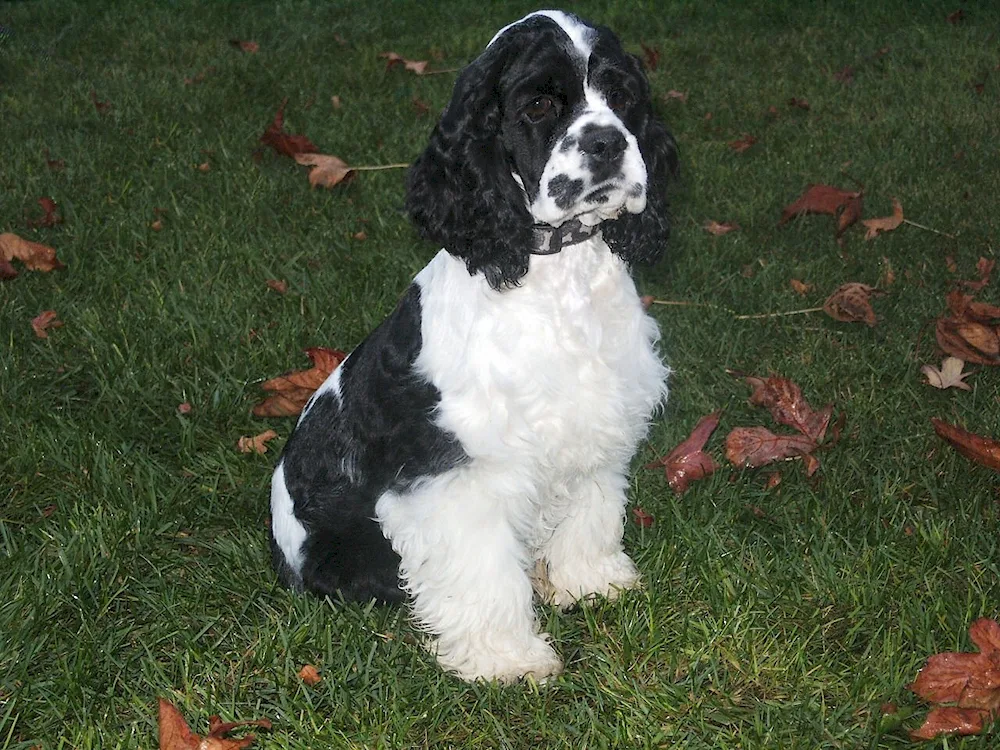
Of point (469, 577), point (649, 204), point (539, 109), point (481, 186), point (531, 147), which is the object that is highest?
point (539, 109)

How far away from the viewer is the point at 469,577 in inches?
135

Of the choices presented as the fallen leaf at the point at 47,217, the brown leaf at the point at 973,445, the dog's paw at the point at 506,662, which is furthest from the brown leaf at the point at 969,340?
the fallen leaf at the point at 47,217

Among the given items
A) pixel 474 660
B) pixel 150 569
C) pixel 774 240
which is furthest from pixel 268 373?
pixel 774 240

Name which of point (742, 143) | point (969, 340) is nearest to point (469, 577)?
point (969, 340)

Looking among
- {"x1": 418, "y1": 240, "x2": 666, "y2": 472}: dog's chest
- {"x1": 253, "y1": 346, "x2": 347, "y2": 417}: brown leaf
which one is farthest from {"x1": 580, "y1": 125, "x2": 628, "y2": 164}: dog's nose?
{"x1": 253, "y1": 346, "x2": 347, "y2": 417}: brown leaf

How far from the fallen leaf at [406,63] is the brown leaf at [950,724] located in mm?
6770

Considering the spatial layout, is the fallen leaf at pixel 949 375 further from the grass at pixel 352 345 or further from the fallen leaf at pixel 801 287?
the fallen leaf at pixel 801 287

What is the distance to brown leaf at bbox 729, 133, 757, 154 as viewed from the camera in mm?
7379

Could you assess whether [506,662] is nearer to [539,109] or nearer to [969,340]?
[539,109]

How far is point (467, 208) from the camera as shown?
3227 mm

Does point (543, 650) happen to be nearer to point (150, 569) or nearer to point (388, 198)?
point (150, 569)

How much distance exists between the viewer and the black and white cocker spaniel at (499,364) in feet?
10.1

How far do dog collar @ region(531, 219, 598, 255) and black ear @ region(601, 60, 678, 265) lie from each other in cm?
11

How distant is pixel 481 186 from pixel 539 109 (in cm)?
28
